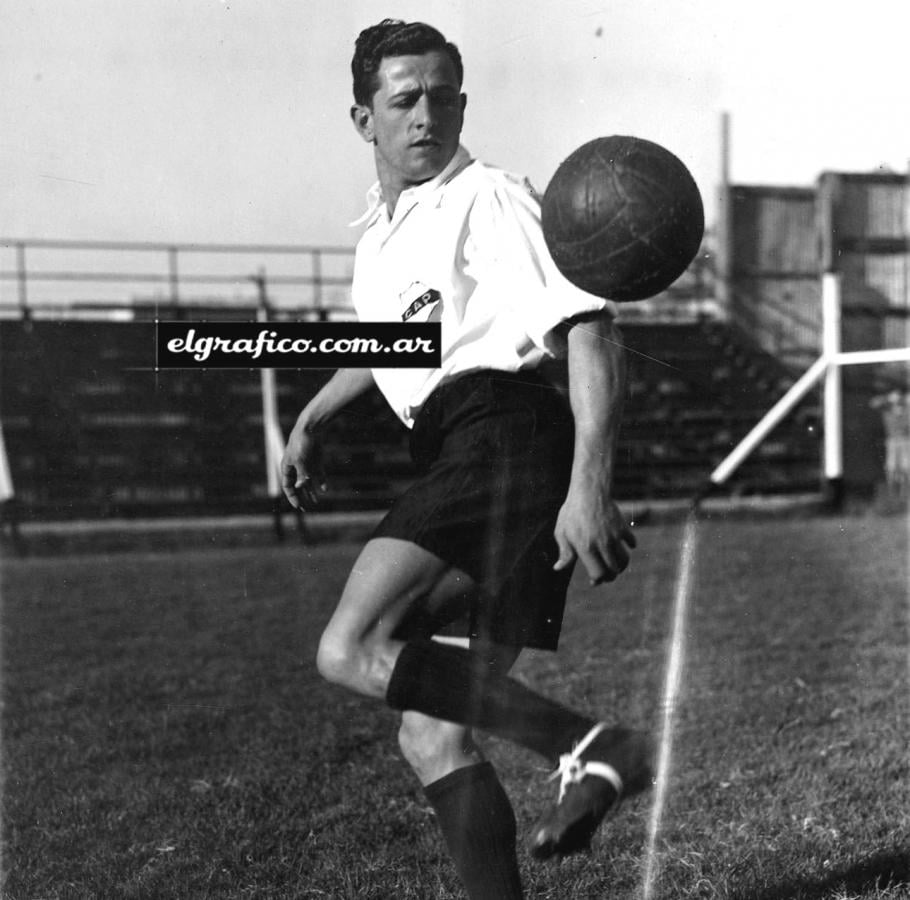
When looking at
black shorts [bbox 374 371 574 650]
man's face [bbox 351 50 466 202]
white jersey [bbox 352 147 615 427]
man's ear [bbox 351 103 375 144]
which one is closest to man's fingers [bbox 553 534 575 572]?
black shorts [bbox 374 371 574 650]

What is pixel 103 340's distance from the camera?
5379 millimetres

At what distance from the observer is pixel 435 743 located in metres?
2.04

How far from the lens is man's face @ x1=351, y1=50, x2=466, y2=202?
7.49ft

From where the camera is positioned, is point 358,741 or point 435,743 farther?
point 358,741

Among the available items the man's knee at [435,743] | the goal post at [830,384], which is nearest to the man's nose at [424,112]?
the man's knee at [435,743]

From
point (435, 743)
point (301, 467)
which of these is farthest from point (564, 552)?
point (301, 467)

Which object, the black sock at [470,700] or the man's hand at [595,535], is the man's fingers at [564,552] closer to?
the man's hand at [595,535]

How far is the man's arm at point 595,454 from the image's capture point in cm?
190

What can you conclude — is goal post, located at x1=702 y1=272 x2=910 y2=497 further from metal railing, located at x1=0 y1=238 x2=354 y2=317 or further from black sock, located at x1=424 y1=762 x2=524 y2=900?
black sock, located at x1=424 y1=762 x2=524 y2=900

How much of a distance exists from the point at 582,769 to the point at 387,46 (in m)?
1.39

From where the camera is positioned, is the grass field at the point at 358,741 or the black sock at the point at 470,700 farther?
the grass field at the point at 358,741

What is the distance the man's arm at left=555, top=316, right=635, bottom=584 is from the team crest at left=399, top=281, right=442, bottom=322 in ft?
1.01

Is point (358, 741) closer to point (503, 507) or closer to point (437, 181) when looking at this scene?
point (503, 507)

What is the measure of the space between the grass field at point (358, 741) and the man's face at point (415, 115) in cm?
98
